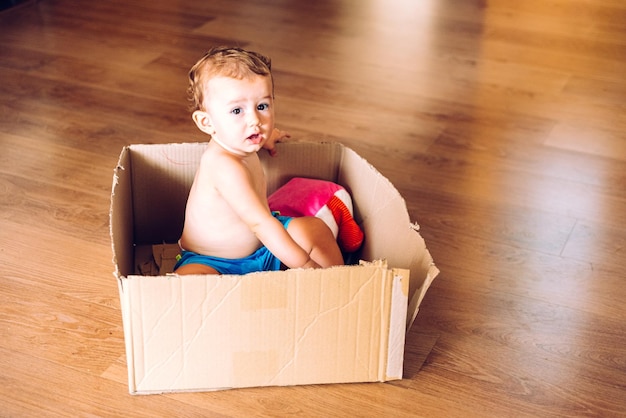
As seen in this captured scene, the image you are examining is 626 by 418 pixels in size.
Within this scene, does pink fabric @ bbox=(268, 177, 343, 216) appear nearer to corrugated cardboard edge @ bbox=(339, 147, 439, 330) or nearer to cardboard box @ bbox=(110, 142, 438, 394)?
corrugated cardboard edge @ bbox=(339, 147, 439, 330)

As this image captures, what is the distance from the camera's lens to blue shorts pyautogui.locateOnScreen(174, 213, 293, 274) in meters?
1.33

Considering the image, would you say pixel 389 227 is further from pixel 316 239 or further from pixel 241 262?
pixel 241 262

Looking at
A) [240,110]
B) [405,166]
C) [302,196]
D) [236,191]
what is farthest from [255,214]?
[405,166]

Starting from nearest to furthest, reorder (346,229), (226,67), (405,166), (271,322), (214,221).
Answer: (271,322)
(226,67)
(214,221)
(346,229)
(405,166)

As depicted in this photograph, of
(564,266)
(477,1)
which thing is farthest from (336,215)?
(477,1)

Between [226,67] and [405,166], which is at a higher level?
[226,67]

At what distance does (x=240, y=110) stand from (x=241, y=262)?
0.86 ft

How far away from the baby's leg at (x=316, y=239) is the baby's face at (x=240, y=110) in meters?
0.17

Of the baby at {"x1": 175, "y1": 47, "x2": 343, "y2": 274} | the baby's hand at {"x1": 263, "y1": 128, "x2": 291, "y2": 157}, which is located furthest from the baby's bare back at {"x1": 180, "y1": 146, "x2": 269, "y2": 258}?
the baby's hand at {"x1": 263, "y1": 128, "x2": 291, "y2": 157}

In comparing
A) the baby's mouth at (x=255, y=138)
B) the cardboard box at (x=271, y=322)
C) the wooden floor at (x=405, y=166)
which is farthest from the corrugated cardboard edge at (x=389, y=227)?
the baby's mouth at (x=255, y=138)

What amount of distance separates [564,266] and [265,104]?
65cm

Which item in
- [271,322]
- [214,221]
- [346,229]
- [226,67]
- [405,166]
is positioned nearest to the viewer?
[271,322]

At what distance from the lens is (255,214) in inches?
49.3

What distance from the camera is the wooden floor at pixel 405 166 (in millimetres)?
1208
